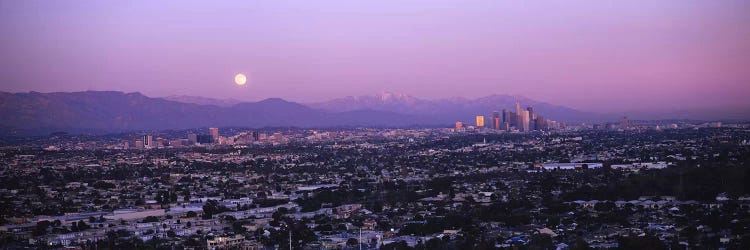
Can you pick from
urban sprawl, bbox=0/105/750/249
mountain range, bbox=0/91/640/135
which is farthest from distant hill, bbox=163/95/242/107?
urban sprawl, bbox=0/105/750/249

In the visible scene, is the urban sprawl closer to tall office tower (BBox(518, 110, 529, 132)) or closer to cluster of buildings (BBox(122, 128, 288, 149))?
cluster of buildings (BBox(122, 128, 288, 149))

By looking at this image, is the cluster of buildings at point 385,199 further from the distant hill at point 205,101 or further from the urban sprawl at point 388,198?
the distant hill at point 205,101

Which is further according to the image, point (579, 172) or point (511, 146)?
point (511, 146)

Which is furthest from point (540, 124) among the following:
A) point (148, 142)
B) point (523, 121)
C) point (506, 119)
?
point (148, 142)

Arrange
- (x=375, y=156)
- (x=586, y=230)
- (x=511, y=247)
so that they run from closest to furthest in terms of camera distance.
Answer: (x=511, y=247) → (x=586, y=230) → (x=375, y=156)

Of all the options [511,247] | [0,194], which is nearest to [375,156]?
[0,194]

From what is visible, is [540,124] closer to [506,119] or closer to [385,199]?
[506,119]

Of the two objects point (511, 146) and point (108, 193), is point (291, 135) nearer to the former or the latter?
point (511, 146)

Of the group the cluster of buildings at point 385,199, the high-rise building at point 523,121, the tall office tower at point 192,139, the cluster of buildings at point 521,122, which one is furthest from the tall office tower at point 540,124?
the cluster of buildings at point 385,199
